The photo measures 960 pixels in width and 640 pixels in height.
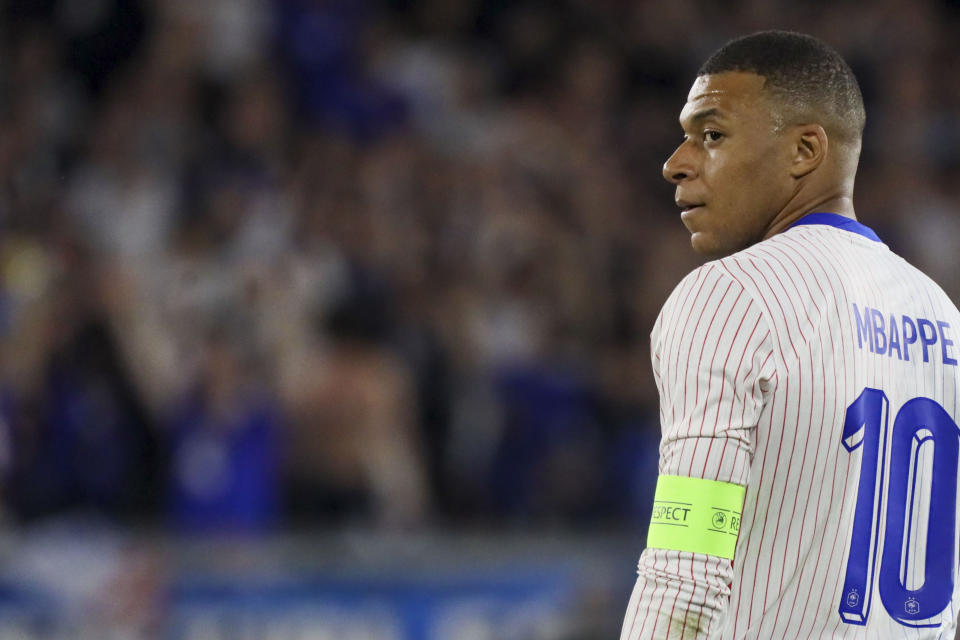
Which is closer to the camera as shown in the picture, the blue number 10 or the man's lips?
the blue number 10

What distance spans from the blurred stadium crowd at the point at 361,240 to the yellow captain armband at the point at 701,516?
4.87 meters

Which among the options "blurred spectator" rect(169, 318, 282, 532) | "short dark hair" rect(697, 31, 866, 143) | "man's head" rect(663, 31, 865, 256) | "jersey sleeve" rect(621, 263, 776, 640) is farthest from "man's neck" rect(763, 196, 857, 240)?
"blurred spectator" rect(169, 318, 282, 532)

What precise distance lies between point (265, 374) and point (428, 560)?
3.91ft

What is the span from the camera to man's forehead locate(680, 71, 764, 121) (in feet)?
7.93

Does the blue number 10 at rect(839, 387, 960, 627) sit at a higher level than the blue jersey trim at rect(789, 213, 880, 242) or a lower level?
lower

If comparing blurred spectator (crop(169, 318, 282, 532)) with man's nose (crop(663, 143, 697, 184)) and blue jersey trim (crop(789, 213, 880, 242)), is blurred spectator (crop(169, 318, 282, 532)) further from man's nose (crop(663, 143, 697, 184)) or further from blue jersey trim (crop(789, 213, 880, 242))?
blue jersey trim (crop(789, 213, 880, 242))

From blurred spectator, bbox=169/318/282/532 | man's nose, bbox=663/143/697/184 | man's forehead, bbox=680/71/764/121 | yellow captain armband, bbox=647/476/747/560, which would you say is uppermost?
man's forehead, bbox=680/71/764/121

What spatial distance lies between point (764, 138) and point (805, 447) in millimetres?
550

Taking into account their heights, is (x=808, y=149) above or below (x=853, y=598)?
above

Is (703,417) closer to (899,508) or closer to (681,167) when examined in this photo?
(899,508)

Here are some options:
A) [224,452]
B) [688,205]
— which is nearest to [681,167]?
[688,205]

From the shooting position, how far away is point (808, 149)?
2441mm

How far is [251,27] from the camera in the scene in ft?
30.2

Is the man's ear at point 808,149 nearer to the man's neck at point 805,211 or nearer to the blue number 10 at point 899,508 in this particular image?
the man's neck at point 805,211
